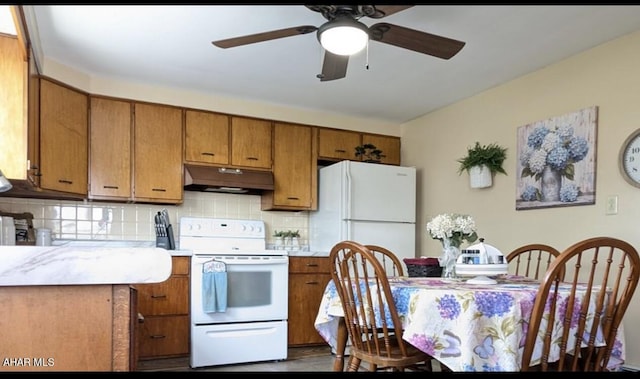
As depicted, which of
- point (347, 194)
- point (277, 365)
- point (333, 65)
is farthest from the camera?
point (347, 194)

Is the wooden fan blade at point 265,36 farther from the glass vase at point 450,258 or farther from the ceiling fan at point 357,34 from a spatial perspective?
the glass vase at point 450,258

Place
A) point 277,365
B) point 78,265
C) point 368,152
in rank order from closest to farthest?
point 78,265, point 277,365, point 368,152

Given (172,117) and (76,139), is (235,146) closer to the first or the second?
(172,117)

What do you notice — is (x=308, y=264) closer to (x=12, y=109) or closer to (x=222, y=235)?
(x=222, y=235)

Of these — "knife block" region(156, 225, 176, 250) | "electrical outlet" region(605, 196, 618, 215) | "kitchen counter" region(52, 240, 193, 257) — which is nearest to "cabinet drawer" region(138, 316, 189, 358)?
"kitchen counter" region(52, 240, 193, 257)

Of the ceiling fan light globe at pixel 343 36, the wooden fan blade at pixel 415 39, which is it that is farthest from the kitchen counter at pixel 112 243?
the wooden fan blade at pixel 415 39

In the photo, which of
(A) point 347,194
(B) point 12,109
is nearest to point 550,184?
(A) point 347,194

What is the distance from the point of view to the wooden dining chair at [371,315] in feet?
5.84

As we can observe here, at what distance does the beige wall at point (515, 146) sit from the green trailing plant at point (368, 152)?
429 mm

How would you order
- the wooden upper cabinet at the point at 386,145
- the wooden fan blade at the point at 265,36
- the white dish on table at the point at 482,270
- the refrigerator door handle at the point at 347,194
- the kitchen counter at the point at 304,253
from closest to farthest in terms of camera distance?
the white dish on table at the point at 482,270 < the wooden fan blade at the point at 265,36 < the kitchen counter at the point at 304,253 < the refrigerator door handle at the point at 347,194 < the wooden upper cabinet at the point at 386,145

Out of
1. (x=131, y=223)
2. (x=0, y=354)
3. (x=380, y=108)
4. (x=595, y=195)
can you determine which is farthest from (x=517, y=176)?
(x=0, y=354)

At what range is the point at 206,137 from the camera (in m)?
3.89

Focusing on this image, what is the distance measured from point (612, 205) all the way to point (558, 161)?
1.53ft

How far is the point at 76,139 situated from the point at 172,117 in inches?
29.4
